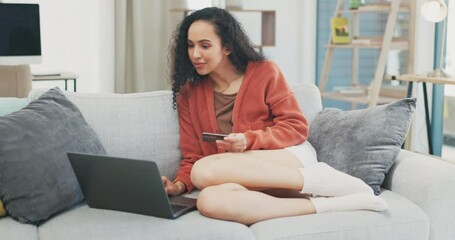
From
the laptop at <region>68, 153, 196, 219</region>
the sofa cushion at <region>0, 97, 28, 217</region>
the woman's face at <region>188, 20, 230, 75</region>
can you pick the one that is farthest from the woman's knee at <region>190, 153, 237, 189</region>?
the sofa cushion at <region>0, 97, 28, 217</region>

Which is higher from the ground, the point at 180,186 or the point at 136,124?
the point at 136,124

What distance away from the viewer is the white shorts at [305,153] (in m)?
2.07

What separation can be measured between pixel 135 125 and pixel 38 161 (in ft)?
1.54

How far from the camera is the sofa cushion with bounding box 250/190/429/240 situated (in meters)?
1.73

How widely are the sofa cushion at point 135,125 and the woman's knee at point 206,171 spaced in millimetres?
227

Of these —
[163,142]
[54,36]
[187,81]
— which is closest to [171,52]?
[187,81]

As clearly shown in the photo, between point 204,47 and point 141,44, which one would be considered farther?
point 141,44

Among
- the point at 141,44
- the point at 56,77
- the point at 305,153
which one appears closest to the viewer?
the point at 305,153

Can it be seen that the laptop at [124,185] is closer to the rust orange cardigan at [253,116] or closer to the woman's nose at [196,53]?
the rust orange cardigan at [253,116]

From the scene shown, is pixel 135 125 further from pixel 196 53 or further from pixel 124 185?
pixel 124 185

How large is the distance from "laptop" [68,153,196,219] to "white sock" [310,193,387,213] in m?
0.40

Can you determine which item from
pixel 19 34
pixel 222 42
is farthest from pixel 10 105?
pixel 19 34

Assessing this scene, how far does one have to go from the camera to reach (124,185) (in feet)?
5.72

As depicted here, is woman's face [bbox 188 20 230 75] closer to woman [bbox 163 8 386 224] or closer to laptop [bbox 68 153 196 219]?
woman [bbox 163 8 386 224]
